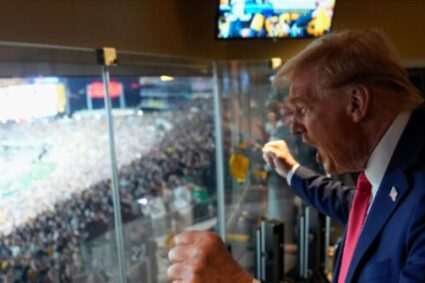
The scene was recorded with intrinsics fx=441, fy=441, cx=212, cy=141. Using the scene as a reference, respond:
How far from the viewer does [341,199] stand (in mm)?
1580

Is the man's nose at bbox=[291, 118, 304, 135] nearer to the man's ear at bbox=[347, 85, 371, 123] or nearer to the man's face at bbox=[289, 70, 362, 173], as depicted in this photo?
the man's face at bbox=[289, 70, 362, 173]

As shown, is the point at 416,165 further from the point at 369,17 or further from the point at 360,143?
the point at 369,17

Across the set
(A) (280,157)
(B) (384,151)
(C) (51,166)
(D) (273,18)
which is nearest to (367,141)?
(B) (384,151)

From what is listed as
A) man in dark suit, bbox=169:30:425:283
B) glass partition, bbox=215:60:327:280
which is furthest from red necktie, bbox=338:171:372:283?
glass partition, bbox=215:60:327:280

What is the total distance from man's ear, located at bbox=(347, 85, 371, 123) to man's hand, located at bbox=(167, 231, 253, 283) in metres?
0.45

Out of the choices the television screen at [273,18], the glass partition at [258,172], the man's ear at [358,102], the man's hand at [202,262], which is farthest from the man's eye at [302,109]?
the glass partition at [258,172]

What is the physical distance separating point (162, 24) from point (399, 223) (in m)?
1.71

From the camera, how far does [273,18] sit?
270cm

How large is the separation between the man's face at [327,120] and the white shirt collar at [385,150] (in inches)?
1.5

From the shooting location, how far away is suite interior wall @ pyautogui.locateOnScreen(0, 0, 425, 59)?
4.80 ft

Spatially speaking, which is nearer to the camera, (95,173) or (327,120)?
(327,120)

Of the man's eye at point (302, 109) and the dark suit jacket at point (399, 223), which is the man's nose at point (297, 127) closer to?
the man's eye at point (302, 109)

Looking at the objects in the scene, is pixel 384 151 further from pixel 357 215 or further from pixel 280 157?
pixel 280 157

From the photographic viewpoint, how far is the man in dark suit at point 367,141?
0.90 metres
